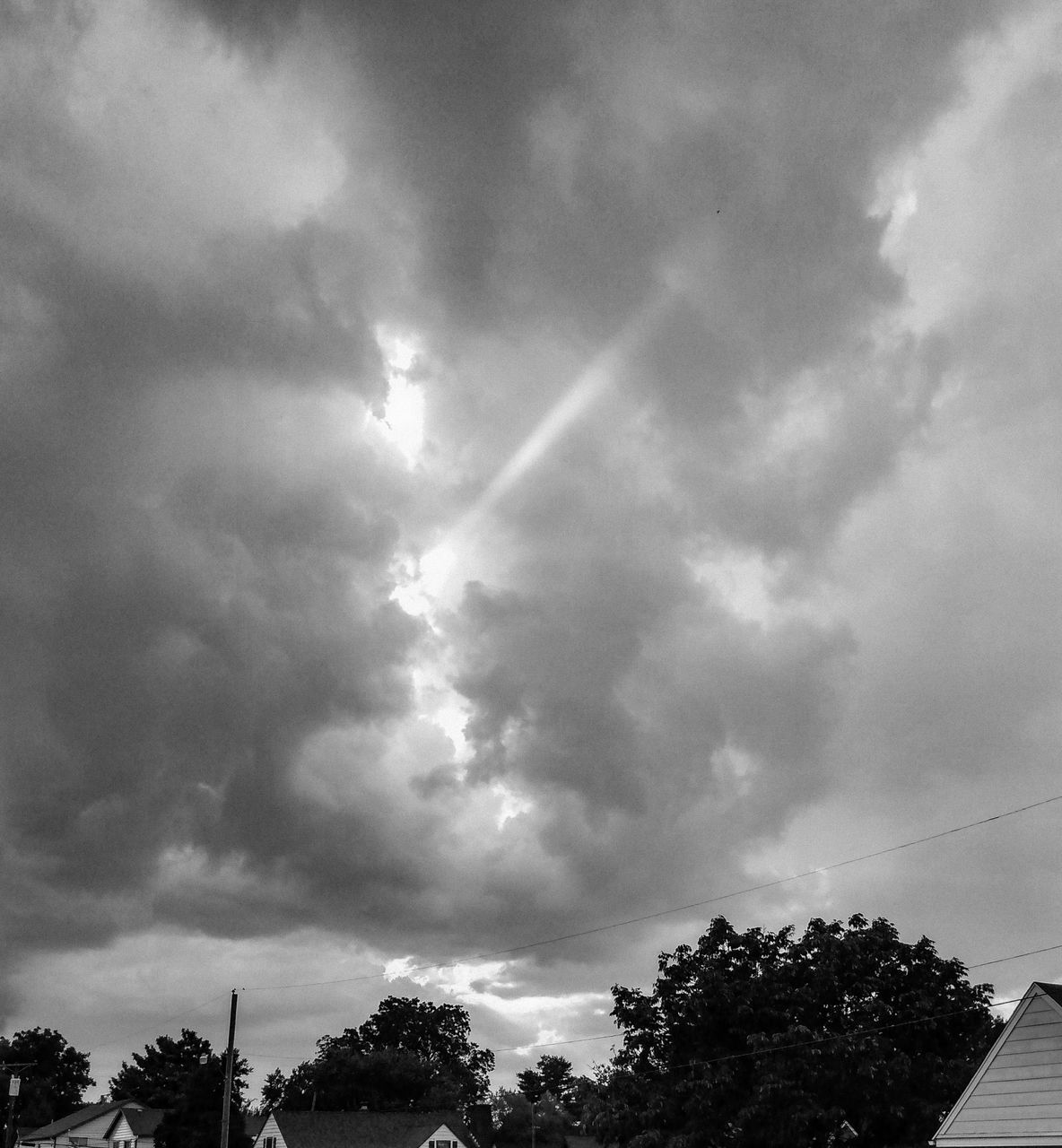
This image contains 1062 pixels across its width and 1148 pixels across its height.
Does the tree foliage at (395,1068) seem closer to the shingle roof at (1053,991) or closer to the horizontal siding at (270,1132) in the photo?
the horizontal siding at (270,1132)

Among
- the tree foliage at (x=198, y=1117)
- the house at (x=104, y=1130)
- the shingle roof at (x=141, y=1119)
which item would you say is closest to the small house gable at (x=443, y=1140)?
the tree foliage at (x=198, y=1117)

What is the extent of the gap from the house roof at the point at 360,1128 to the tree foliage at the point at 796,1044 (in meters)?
54.3

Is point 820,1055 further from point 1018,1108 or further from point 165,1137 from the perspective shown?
point 165,1137

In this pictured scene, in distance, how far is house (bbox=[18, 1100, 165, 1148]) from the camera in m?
116

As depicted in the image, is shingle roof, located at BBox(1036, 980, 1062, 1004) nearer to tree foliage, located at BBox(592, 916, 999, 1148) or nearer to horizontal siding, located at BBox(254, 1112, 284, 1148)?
tree foliage, located at BBox(592, 916, 999, 1148)

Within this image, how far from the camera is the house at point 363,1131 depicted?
94.7 metres

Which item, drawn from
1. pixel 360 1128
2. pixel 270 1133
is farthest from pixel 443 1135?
pixel 270 1133

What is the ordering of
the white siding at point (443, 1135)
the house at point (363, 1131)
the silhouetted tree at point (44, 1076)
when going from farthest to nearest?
the silhouetted tree at point (44, 1076), the white siding at point (443, 1135), the house at point (363, 1131)

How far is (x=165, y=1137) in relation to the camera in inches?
2891

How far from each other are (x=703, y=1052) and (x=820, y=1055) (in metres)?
5.72

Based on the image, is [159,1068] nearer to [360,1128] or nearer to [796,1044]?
[360,1128]

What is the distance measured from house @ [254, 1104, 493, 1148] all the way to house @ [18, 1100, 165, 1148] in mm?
25274

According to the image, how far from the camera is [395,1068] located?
417ft

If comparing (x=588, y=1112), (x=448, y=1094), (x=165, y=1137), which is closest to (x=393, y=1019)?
(x=448, y=1094)
